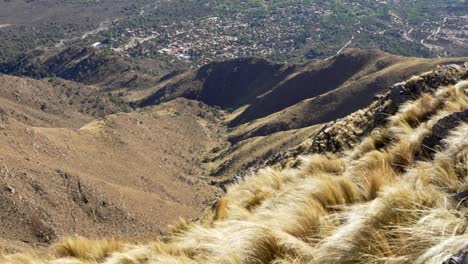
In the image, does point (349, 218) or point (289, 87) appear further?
point (289, 87)

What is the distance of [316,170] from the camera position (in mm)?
7973

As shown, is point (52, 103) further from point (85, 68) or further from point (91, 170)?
point (85, 68)

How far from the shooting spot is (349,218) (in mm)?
4305

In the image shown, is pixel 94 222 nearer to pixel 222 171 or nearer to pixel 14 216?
pixel 14 216

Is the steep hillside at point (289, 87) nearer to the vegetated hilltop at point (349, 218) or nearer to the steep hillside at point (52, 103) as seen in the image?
the steep hillside at point (52, 103)

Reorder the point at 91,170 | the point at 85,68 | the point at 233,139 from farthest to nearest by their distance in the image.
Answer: the point at 85,68, the point at 233,139, the point at 91,170

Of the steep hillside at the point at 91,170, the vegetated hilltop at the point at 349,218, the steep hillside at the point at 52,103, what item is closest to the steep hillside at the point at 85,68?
the steep hillside at the point at 52,103

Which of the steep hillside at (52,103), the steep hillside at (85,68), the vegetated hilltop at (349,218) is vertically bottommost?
the steep hillside at (85,68)

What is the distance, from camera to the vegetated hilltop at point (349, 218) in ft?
11.6

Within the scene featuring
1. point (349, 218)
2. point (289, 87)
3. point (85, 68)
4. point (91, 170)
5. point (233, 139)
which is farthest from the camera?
point (85, 68)

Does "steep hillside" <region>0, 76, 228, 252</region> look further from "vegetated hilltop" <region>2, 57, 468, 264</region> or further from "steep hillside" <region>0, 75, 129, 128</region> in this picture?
"vegetated hilltop" <region>2, 57, 468, 264</region>

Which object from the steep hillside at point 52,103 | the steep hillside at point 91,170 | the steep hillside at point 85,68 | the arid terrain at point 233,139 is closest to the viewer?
the arid terrain at point 233,139

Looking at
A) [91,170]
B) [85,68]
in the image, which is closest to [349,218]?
[91,170]

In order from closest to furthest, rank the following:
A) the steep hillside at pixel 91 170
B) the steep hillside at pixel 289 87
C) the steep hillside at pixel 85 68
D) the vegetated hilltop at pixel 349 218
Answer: the vegetated hilltop at pixel 349 218 → the steep hillside at pixel 91 170 → the steep hillside at pixel 289 87 → the steep hillside at pixel 85 68
